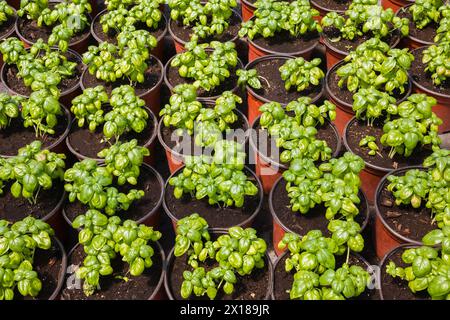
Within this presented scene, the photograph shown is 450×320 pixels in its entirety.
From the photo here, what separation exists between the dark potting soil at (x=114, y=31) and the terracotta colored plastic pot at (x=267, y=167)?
5.68 ft

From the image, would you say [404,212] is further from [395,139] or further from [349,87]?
[349,87]

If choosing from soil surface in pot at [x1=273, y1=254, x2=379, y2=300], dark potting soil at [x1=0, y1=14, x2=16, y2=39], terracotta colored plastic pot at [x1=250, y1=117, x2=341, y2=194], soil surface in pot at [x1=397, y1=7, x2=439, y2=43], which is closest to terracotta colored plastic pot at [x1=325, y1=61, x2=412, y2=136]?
terracotta colored plastic pot at [x1=250, y1=117, x2=341, y2=194]

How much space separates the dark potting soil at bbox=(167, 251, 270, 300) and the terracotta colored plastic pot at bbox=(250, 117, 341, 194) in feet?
2.81

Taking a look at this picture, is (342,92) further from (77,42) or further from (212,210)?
(77,42)

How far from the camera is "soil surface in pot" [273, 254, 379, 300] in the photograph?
327cm

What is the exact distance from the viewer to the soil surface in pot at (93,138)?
13.6 ft

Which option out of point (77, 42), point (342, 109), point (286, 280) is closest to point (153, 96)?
point (77, 42)

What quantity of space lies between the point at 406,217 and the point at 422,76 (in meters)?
1.63

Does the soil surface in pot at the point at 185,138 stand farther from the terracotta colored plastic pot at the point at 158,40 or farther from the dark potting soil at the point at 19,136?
Result: the terracotta colored plastic pot at the point at 158,40

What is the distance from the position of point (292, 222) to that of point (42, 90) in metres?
2.27

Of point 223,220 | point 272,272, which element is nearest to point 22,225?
point 223,220

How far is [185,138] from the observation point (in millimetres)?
4070

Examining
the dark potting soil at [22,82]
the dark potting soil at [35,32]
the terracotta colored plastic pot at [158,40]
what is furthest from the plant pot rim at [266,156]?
the dark potting soil at [35,32]

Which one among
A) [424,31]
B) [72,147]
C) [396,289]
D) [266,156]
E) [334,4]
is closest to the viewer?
[396,289]
